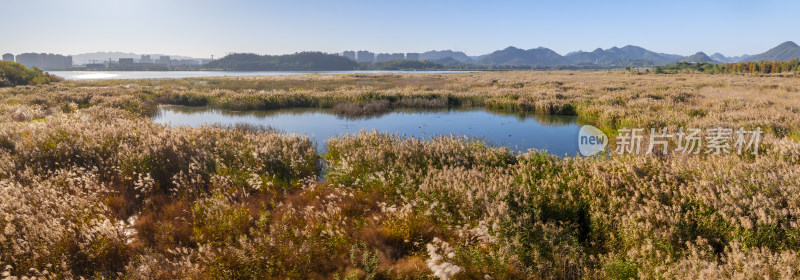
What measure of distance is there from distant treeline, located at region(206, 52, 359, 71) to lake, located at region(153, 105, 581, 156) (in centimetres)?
15188

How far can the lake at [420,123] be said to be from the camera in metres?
13.8

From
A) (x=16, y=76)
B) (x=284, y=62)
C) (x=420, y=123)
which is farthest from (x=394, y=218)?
(x=284, y=62)

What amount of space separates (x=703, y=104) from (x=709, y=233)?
18.7 m

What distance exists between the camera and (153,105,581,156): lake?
45.2 feet

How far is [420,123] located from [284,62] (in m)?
175

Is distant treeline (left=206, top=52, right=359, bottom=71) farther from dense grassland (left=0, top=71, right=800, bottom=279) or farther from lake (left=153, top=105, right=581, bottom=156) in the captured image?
dense grassland (left=0, top=71, right=800, bottom=279)

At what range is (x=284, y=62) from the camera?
17925 centimetres

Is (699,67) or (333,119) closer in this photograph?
(333,119)

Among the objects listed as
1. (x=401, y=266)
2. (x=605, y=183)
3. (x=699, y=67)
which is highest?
(x=699, y=67)

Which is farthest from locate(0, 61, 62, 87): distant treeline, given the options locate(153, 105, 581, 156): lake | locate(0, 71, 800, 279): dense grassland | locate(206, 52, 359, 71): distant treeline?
locate(206, 52, 359, 71): distant treeline

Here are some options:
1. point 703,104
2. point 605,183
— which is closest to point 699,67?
point 703,104

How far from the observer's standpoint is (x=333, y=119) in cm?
1914

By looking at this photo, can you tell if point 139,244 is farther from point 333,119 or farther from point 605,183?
point 333,119

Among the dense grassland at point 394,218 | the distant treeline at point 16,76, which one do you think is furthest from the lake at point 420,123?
the distant treeline at point 16,76
